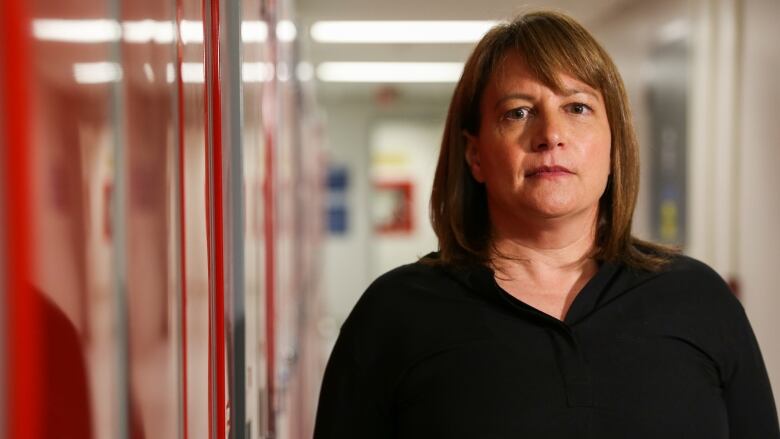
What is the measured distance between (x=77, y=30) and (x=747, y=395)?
119cm

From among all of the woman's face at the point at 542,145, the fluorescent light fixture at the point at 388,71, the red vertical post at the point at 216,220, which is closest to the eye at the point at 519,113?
the woman's face at the point at 542,145

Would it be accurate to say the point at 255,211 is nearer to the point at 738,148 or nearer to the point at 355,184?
the point at 738,148

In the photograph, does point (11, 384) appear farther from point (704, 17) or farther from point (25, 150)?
point (704, 17)

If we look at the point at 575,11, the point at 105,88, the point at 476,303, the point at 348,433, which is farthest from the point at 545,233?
the point at 575,11

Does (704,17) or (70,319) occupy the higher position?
(704,17)

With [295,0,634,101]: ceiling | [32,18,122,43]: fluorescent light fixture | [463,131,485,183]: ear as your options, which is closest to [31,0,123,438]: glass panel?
[32,18,122,43]: fluorescent light fixture

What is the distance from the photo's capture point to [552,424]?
1.14 m

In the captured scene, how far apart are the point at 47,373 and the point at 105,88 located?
0.18 metres

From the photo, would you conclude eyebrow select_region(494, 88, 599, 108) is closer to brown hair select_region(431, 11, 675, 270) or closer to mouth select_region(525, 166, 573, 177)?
brown hair select_region(431, 11, 675, 270)

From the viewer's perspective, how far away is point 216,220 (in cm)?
86

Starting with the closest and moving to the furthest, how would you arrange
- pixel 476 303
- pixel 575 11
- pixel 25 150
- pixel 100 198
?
pixel 25 150 < pixel 100 198 < pixel 476 303 < pixel 575 11

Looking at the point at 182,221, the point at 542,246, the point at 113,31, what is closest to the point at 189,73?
the point at 182,221

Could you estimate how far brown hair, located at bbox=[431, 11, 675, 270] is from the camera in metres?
1.27

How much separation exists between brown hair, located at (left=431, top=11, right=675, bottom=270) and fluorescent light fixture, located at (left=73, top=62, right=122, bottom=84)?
0.86 metres
